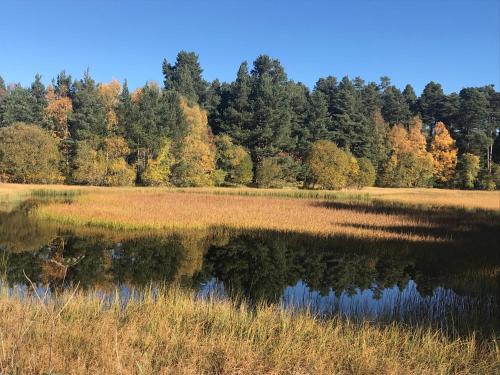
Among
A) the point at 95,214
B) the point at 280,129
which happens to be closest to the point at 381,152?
the point at 280,129

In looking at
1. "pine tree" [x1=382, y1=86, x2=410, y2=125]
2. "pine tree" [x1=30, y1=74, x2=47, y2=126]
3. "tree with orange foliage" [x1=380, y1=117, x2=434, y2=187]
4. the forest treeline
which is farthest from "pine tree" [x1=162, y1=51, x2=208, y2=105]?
"pine tree" [x1=382, y1=86, x2=410, y2=125]

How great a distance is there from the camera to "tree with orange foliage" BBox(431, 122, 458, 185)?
7481 centimetres

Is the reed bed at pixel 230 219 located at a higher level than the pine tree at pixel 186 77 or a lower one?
lower

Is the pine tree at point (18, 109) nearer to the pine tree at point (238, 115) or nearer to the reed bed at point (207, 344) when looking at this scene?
the pine tree at point (238, 115)

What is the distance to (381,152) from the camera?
76500 mm

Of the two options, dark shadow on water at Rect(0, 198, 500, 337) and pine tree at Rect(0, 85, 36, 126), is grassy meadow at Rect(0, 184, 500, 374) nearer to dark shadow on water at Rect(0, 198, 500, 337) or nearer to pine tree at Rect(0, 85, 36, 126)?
dark shadow on water at Rect(0, 198, 500, 337)

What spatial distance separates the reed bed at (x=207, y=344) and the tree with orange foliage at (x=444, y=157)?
73109mm

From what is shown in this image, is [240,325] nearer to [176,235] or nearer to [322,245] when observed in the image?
[322,245]

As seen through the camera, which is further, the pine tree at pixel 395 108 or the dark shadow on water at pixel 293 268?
the pine tree at pixel 395 108

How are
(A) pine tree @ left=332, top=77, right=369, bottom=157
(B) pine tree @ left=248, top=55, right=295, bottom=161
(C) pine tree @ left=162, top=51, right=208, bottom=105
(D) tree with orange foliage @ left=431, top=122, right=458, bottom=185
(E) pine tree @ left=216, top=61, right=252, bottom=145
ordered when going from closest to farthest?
(B) pine tree @ left=248, top=55, right=295, bottom=161
(E) pine tree @ left=216, top=61, right=252, bottom=145
(A) pine tree @ left=332, top=77, right=369, bottom=157
(D) tree with orange foliage @ left=431, top=122, right=458, bottom=185
(C) pine tree @ left=162, top=51, right=208, bottom=105

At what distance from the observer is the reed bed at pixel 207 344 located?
16.9 ft

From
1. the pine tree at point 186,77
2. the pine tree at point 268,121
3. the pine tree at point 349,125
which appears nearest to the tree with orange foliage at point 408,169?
the pine tree at point 349,125

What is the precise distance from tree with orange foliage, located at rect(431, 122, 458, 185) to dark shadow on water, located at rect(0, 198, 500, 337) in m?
57.1

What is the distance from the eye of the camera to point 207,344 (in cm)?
605
